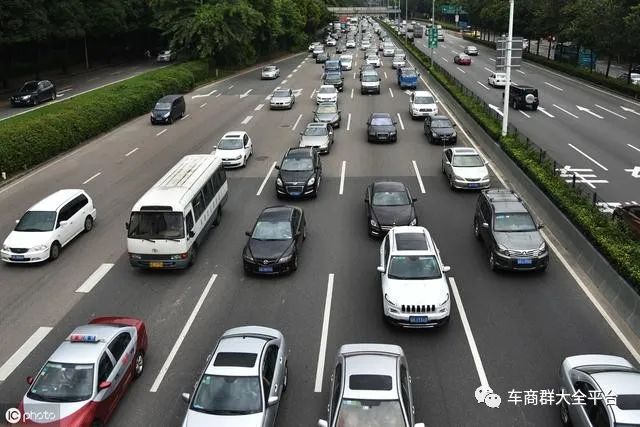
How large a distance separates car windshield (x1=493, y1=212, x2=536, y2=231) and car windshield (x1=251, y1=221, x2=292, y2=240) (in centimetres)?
663

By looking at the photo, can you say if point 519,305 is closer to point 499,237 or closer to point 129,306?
point 499,237

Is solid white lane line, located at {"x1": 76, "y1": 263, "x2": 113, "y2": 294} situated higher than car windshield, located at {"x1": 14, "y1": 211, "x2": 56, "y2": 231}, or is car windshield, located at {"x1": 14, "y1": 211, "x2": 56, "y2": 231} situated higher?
car windshield, located at {"x1": 14, "y1": 211, "x2": 56, "y2": 231}

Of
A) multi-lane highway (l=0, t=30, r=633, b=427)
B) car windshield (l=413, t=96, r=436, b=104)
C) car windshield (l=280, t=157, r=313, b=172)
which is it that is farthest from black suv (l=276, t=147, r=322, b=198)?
car windshield (l=413, t=96, r=436, b=104)

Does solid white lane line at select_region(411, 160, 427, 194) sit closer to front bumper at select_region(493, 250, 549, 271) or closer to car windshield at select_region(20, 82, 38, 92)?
front bumper at select_region(493, 250, 549, 271)

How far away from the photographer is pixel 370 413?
10445 mm

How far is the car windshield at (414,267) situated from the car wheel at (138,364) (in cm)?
662

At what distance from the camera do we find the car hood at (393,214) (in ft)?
66.9

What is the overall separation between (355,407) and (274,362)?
2.35 m

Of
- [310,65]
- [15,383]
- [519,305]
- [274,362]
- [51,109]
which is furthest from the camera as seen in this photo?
[310,65]

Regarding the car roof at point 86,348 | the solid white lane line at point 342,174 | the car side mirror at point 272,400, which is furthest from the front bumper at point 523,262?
the car roof at point 86,348

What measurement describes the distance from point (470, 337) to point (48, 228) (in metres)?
14.5

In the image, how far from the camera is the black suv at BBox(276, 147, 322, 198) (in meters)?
24.6

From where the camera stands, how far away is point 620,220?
19.7 m

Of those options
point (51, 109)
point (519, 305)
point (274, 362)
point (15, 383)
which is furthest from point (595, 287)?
point (51, 109)
